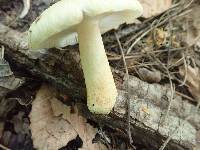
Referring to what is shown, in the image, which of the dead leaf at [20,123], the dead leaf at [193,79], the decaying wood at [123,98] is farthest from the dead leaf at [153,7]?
the dead leaf at [20,123]

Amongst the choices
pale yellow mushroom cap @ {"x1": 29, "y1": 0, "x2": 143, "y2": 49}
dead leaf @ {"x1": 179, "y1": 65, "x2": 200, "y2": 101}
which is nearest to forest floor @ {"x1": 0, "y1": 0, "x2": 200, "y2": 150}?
dead leaf @ {"x1": 179, "y1": 65, "x2": 200, "y2": 101}

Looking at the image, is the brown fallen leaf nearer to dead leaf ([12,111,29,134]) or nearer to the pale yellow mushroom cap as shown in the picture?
dead leaf ([12,111,29,134])

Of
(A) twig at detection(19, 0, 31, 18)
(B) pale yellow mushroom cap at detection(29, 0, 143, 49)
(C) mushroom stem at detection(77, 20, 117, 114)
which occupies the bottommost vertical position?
(C) mushroom stem at detection(77, 20, 117, 114)

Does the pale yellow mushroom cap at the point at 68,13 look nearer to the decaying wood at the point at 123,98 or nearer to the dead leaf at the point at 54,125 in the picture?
the decaying wood at the point at 123,98

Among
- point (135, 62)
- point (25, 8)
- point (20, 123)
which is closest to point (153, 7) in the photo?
point (135, 62)

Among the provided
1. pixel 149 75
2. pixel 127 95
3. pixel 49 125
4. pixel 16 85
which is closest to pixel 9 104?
pixel 16 85

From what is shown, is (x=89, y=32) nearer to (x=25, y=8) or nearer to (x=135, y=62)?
(x=135, y=62)
